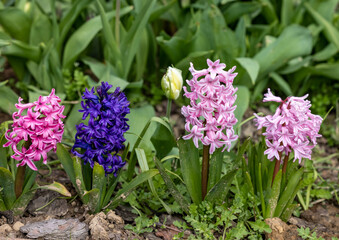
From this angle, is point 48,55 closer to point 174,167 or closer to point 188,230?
point 174,167

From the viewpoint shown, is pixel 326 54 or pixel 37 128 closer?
pixel 37 128

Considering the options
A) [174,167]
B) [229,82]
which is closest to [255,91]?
[174,167]

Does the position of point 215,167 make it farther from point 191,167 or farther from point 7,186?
point 7,186

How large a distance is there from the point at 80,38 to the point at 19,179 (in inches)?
57.4

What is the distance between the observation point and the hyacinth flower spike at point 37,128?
1957 millimetres

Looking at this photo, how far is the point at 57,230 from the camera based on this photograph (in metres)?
2.05

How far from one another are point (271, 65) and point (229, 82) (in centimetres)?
172

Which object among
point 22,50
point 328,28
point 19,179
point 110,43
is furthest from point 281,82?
point 19,179

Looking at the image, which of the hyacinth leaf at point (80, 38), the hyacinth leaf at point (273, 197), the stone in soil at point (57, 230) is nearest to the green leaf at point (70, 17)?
the hyacinth leaf at point (80, 38)

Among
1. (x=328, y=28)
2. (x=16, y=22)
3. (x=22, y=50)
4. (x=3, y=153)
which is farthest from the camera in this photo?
(x=328, y=28)

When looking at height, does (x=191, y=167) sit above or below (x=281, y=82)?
above

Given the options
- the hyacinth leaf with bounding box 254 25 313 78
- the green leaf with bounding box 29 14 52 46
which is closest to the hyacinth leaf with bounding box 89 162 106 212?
the green leaf with bounding box 29 14 52 46

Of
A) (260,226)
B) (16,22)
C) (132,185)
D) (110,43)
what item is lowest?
(260,226)

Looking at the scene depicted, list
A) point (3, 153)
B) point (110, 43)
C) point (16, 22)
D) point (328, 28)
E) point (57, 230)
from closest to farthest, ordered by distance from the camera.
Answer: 1. point (57, 230)
2. point (3, 153)
3. point (110, 43)
4. point (16, 22)
5. point (328, 28)
